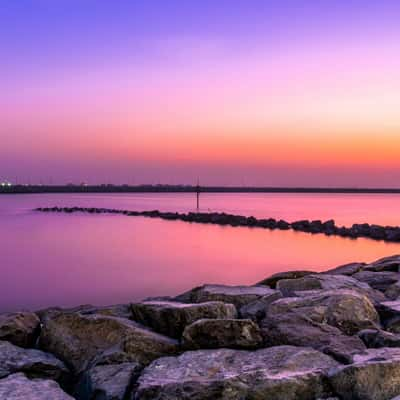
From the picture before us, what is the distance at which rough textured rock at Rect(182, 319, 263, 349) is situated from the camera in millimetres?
3967

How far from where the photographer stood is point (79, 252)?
17.6 metres

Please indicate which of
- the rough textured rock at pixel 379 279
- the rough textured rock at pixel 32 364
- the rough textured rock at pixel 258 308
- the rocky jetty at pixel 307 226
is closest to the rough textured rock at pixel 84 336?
the rough textured rock at pixel 32 364

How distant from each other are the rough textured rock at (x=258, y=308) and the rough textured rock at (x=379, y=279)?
1.91 meters

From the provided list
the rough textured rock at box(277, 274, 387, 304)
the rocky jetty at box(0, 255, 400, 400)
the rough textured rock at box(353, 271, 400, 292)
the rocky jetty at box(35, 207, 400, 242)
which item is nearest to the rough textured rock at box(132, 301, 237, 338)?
the rocky jetty at box(0, 255, 400, 400)

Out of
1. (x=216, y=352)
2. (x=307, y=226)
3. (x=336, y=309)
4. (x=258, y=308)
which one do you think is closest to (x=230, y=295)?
(x=258, y=308)

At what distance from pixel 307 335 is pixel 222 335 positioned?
614 mm

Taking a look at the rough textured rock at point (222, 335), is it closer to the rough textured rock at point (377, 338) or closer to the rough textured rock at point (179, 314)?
the rough textured rock at point (179, 314)

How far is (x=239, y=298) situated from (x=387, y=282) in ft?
7.92

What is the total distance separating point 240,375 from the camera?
336 cm

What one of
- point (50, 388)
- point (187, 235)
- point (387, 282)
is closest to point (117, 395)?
point (50, 388)

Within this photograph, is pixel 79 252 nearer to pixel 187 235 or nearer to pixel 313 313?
pixel 187 235

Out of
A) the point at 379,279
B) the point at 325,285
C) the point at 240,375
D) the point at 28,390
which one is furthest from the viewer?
the point at 379,279

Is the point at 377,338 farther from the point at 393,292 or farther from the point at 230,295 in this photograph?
the point at 393,292

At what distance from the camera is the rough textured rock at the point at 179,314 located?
4547 millimetres
